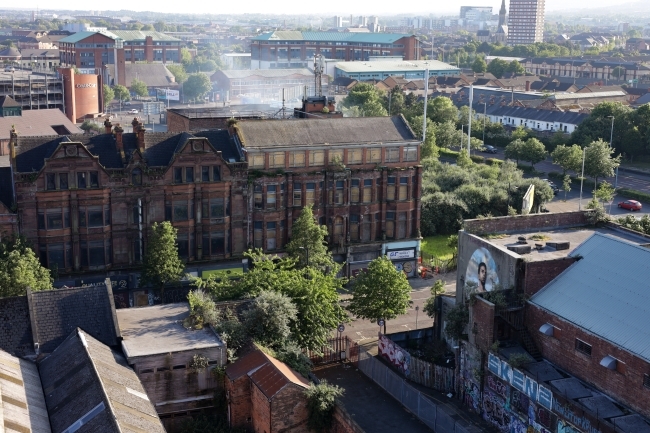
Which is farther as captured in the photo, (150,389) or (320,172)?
(320,172)

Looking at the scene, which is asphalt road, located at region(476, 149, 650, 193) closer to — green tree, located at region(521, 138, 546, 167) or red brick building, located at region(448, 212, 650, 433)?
green tree, located at region(521, 138, 546, 167)

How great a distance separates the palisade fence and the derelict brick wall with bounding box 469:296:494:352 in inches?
162

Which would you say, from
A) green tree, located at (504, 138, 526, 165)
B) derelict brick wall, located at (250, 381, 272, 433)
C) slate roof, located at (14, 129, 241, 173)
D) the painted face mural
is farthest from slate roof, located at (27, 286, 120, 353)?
green tree, located at (504, 138, 526, 165)

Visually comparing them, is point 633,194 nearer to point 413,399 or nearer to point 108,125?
point 108,125

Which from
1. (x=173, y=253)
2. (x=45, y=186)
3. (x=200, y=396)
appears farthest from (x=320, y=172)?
(x=200, y=396)

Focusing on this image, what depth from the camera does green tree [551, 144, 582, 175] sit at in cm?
10975

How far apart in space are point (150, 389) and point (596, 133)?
329 ft

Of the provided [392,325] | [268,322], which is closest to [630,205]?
[392,325]

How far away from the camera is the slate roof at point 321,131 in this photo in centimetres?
6544

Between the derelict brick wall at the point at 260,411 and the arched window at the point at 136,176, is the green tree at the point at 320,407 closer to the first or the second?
the derelict brick wall at the point at 260,411

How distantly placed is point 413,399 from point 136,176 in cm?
2648

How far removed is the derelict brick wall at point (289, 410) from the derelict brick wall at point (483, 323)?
11.1 metres

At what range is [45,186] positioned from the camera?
190 ft

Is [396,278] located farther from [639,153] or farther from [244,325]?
[639,153]
